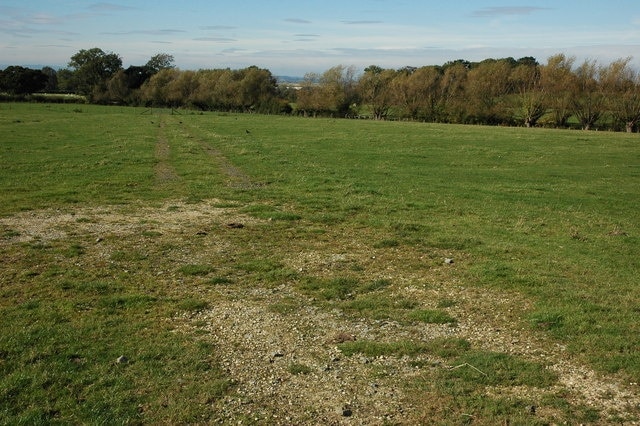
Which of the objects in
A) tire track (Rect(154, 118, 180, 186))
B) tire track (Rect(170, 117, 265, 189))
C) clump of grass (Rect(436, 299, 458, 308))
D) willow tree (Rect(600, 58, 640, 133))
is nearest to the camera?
clump of grass (Rect(436, 299, 458, 308))

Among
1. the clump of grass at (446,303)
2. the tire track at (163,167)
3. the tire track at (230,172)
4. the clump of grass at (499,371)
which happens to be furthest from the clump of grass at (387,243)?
the tire track at (163,167)

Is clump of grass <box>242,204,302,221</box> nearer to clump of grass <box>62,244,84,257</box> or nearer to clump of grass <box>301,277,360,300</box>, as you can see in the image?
clump of grass <box>62,244,84,257</box>

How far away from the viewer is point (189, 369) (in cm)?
661

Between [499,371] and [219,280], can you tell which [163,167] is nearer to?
[219,280]

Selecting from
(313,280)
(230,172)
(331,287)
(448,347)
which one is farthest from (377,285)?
(230,172)

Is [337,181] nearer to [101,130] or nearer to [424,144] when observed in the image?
[424,144]

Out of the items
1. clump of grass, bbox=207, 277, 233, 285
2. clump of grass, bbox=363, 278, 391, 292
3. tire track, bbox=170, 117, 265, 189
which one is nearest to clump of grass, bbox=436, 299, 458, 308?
clump of grass, bbox=363, 278, 391, 292

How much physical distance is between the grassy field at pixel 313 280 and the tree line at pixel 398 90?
57.9 meters

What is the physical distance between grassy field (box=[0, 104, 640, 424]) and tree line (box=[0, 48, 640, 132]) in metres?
57.9

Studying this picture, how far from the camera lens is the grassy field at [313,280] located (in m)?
6.16

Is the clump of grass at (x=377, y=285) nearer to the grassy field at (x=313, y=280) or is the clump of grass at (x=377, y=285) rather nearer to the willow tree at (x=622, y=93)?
the grassy field at (x=313, y=280)

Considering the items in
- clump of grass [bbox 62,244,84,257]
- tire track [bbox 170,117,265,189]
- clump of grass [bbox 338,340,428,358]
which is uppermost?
tire track [bbox 170,117,265,189]

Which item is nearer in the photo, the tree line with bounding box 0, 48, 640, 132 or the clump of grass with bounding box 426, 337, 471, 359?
the clump of grass with bounding box 426, 337, 471, 359

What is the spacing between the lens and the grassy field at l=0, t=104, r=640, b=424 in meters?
6.16
